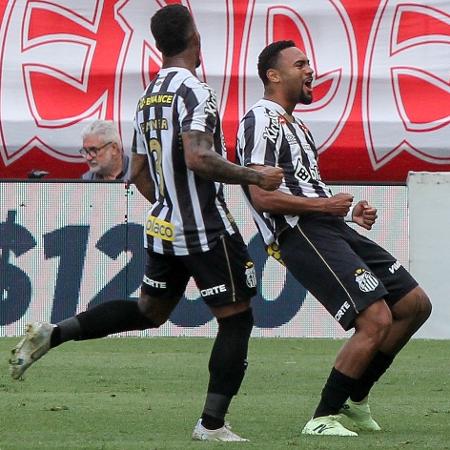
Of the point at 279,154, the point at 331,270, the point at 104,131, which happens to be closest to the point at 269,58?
the point at 279,154

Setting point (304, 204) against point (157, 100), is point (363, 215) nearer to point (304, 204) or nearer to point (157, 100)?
point (304, 204)

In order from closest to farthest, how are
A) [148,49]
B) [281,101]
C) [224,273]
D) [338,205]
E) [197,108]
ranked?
[197,108]
[224,273]
[338,205]
[281,101]
[148,49]

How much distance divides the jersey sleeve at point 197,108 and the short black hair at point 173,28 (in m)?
0.26

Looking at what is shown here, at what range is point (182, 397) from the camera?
29.9 feet

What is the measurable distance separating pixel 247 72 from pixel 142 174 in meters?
9.35

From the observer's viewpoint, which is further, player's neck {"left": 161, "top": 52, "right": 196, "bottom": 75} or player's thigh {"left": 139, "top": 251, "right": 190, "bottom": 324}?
player's thigh {"left": 139, "top": 251, "right": 190, "bottom": 324}

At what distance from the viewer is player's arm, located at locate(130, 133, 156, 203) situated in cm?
730

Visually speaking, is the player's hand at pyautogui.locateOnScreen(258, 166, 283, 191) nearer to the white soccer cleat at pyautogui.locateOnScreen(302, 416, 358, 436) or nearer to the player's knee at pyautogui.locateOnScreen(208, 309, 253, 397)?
the player's knee at pyautogui.locateOnScreen(208, 309, 253, 397)

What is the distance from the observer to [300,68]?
7773 millimetres

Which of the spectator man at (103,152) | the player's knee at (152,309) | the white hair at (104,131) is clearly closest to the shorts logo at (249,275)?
the player's knee at (152,309)

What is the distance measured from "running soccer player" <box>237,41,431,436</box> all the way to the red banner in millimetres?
8656

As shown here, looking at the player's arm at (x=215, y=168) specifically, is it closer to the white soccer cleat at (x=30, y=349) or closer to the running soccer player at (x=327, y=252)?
the running soccer player at (x=327, y=252)

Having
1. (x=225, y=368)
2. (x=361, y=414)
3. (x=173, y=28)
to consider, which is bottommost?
(x=361, y=414)

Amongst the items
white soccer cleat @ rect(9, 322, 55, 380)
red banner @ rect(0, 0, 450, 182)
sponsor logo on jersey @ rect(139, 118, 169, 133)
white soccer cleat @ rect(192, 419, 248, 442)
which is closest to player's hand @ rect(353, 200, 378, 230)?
sponsor logo on jersey @ rect(139, 118, 169, 133)
